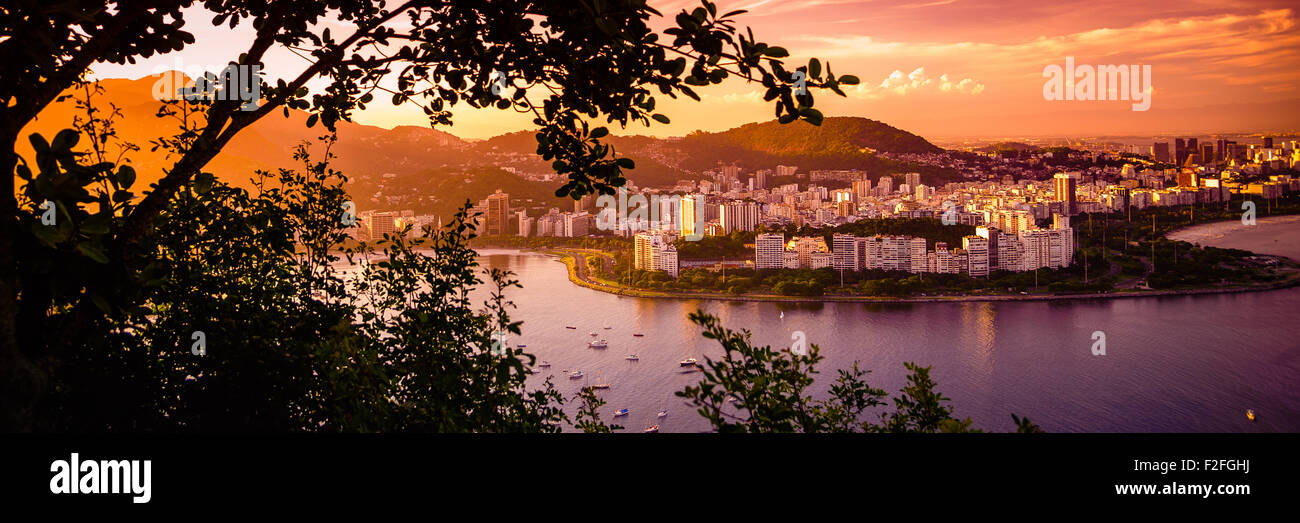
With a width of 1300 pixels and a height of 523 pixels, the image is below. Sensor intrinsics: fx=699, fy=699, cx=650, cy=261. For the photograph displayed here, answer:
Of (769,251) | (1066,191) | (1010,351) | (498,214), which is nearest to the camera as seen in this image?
(1010,351)

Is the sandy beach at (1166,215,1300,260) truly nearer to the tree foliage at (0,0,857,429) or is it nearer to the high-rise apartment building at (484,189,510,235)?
the high-rise apartment building at (484,189,510,235)

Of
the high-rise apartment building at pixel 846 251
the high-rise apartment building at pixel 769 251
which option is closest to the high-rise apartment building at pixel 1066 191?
the high-rise apartment building at pixel 846 251

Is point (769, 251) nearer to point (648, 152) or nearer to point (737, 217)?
point (737, 217)

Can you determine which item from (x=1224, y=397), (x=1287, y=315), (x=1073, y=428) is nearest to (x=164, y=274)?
(x=1073, y=428)

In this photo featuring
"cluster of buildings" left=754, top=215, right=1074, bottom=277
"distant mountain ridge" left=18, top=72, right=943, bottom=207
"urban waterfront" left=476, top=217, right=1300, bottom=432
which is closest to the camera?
"urban waterfront" left=476, top=217, right=1300, bottom=432

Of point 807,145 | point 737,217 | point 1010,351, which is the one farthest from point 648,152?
point 1010,351

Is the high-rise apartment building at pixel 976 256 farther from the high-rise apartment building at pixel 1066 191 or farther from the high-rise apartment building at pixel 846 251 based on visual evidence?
the high-rise apartment building at pixel 1066 191

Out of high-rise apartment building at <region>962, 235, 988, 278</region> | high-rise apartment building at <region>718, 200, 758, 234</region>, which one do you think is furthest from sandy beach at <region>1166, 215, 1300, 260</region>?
high-rise apartment building at <region>718, 200, 758, 234</region>
